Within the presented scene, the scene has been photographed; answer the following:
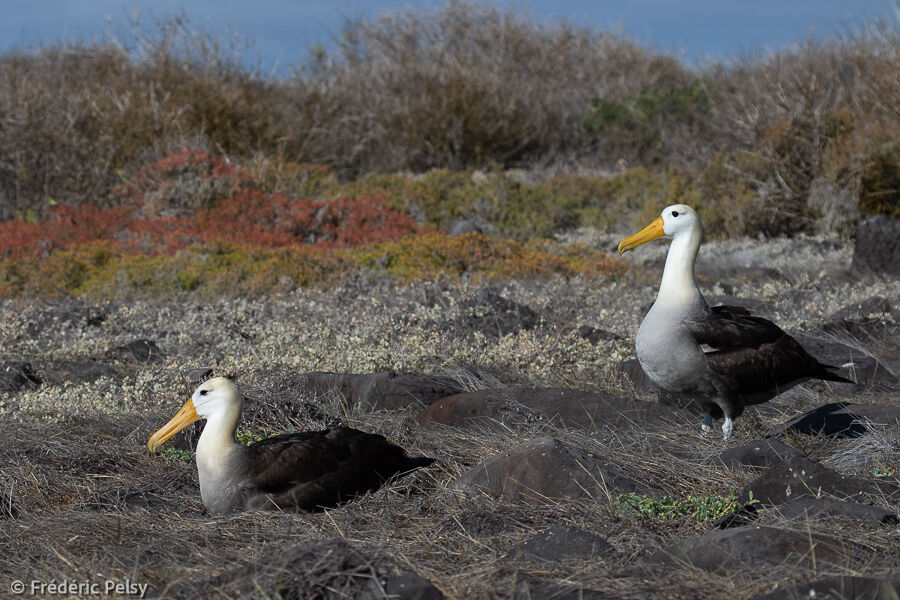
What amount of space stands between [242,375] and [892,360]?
13.5 feet

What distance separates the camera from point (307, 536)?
11.4 ft

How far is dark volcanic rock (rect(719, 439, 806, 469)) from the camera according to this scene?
154 inches

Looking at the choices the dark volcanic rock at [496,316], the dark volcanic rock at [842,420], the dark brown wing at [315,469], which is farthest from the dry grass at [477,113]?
the dark brown wing at [315,469]

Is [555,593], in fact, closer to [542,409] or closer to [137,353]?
[542,409]

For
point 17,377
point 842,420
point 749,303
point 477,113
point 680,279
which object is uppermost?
point 477,113

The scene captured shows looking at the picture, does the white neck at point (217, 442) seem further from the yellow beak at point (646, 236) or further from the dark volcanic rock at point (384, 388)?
the yellow beak at point (646, 236)

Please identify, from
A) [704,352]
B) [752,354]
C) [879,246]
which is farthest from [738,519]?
[879,246]

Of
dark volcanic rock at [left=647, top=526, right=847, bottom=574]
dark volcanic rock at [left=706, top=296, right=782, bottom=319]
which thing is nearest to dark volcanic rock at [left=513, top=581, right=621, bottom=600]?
dark volcanic rock at [left=647, top=526, right=847, bottom=574]

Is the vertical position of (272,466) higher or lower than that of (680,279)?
lower

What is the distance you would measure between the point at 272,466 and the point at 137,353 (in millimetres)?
3619

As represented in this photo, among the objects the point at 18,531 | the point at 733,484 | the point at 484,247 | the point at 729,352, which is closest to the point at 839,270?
the point at 484,247

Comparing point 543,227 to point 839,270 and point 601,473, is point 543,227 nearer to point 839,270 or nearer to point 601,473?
point 839,270

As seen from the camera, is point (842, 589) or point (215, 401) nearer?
point (842, 589)

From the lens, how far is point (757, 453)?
4047mm
